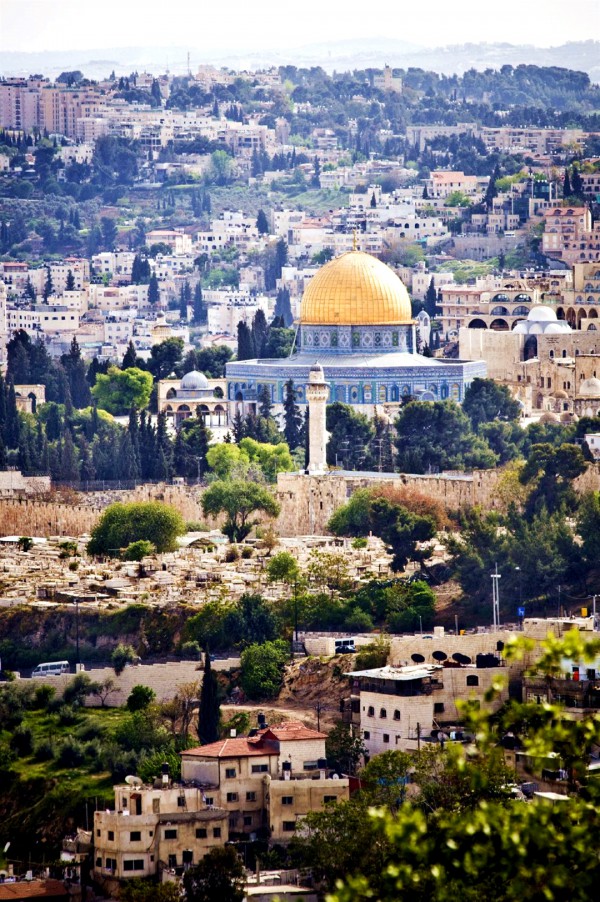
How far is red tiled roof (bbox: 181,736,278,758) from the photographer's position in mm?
48219

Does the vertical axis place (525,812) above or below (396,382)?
above

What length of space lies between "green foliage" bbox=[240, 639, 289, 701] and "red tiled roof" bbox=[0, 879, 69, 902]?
946 centimetres

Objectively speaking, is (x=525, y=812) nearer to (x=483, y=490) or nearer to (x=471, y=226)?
(x=483, y=490)

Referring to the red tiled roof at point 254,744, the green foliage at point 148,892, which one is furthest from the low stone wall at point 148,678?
the green foliage at point 148,892

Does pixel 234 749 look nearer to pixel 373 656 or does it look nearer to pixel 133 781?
pixel 133 781

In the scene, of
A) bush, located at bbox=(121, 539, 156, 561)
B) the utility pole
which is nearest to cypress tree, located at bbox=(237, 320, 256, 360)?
bush, located at bbox=(121, 539, 156, 561)

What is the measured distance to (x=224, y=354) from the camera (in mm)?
93875

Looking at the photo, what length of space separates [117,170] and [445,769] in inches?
4848

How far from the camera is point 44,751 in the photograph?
51.9 metres

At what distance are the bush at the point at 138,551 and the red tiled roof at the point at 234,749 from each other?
52.4 ft

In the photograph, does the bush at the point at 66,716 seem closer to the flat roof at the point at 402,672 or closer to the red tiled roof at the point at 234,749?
the flat roof at the point at 402,672

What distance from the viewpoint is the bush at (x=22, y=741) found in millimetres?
52094

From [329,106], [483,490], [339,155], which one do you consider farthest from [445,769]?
[329,106]

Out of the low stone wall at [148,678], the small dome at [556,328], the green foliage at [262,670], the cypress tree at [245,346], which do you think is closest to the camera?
the green foliage at [262,670]
